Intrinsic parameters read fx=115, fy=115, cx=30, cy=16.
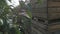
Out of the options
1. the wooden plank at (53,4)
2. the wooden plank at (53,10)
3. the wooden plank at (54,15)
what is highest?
the wooden plank at (53,4)

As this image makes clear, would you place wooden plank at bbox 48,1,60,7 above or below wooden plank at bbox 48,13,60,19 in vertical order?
above

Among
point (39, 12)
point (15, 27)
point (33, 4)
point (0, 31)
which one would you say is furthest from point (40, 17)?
point (0, 31)

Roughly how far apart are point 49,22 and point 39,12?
0.17m

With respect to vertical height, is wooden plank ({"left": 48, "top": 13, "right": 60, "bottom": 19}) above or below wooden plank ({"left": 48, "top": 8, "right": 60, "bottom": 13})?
below

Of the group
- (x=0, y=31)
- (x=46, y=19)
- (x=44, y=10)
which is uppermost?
(x=44, y=10)

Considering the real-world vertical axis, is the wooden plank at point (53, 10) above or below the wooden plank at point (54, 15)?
above

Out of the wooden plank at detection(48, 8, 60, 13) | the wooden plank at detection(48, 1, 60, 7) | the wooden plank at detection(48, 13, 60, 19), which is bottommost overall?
the wooden plank at detection(48, 13, 60, 19)

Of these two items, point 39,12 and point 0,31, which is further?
point 39,12

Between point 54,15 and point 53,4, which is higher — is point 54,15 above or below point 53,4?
below

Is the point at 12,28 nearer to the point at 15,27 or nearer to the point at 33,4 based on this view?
the point at 15,27

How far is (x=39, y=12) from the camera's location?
138 cm

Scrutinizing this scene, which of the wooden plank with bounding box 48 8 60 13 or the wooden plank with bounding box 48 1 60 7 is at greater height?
the wooden plank with bounding box 48 1 60 7

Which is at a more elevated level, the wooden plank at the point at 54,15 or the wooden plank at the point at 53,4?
the wooden plank at the point at 53,4

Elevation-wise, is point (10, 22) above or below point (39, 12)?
below
